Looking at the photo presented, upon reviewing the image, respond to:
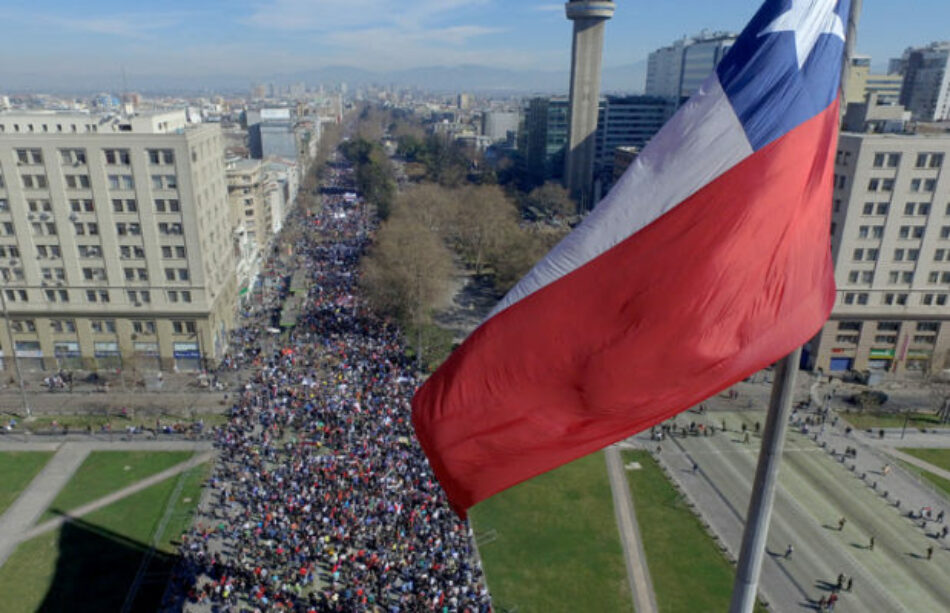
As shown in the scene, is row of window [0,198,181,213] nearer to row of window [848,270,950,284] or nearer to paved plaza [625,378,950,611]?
paved plaza [625,378,950,611]

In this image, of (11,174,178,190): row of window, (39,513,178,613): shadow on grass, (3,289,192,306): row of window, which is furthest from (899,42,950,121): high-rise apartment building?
(39,513,178,613): shadow on grass

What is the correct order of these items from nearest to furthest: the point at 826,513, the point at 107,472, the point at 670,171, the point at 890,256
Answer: the point at 670,171
the point at 826,513
the point at 107,472
the point at 890,256

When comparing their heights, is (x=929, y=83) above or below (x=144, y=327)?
above

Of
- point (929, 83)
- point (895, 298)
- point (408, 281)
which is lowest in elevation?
point (408, 281)

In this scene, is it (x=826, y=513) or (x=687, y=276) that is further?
(x=826, y=513)

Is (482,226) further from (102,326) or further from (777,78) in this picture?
(777,78)

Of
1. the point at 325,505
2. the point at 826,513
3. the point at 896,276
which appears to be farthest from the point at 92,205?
the point at 896,276

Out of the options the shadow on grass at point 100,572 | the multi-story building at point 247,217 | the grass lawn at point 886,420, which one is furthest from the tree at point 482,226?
the shadow on grass at point 100,572
